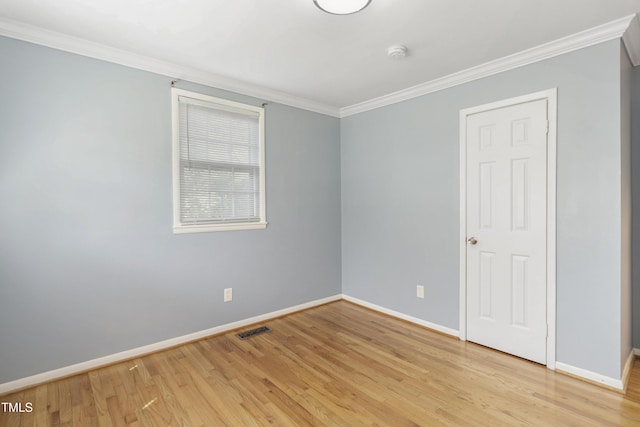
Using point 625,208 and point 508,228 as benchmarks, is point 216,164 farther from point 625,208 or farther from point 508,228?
point 625,208

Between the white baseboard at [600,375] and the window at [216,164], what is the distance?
2769mm

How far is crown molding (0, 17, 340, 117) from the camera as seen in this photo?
2.13m

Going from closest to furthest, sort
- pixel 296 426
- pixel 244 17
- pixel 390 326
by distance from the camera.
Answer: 1. pixel 296 426
2. pixel 244 17
3. pixel 390 326

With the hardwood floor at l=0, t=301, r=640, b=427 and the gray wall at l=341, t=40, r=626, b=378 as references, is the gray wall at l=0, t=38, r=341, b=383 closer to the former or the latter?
the hardwood floor at l=0, t=301, r=640, b=427

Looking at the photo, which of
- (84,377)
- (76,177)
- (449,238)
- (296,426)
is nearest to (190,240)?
(76,177)

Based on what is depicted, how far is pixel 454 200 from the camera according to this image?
301 cm

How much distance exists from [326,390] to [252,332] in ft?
3.86

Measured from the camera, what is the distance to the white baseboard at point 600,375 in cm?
214

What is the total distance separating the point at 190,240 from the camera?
2.89 meters

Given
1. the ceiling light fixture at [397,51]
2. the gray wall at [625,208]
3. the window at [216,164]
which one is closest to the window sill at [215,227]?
the window at [216,164]

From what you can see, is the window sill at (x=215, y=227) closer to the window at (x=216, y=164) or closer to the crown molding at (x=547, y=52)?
the window at (x=216, y=164)

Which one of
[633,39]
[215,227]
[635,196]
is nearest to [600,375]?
[635,196]

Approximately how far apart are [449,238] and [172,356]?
8.62 feet

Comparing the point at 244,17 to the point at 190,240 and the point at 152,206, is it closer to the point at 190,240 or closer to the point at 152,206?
the point at 152,206
